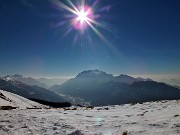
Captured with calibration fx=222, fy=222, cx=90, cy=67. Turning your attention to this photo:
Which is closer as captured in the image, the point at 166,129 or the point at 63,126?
the point at 166,129

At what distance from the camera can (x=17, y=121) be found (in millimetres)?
14414

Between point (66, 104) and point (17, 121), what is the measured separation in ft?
319

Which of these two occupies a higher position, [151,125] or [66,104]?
[66,104]

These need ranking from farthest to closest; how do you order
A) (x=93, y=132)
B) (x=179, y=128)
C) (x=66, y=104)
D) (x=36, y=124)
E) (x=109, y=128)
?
(x=66, y=104), (x=36, y=124), (x=109, y=128), (x=93, y=132), (x=179, y=128)

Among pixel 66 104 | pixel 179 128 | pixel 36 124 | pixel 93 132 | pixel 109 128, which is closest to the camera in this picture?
pixel 179 128

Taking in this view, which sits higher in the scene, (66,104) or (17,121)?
(66,104)

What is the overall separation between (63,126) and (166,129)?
236 inches

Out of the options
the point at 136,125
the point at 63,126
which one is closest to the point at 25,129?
the point at 63,126

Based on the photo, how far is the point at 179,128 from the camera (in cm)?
1123

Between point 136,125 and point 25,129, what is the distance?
21.3 feet

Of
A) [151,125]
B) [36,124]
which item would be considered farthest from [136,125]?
[36,124]

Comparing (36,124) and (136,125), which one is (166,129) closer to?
(136,125)

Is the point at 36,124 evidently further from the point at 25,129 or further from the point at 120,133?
the point at 120,133

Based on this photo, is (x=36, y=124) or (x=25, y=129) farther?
(x=36, y=124)
